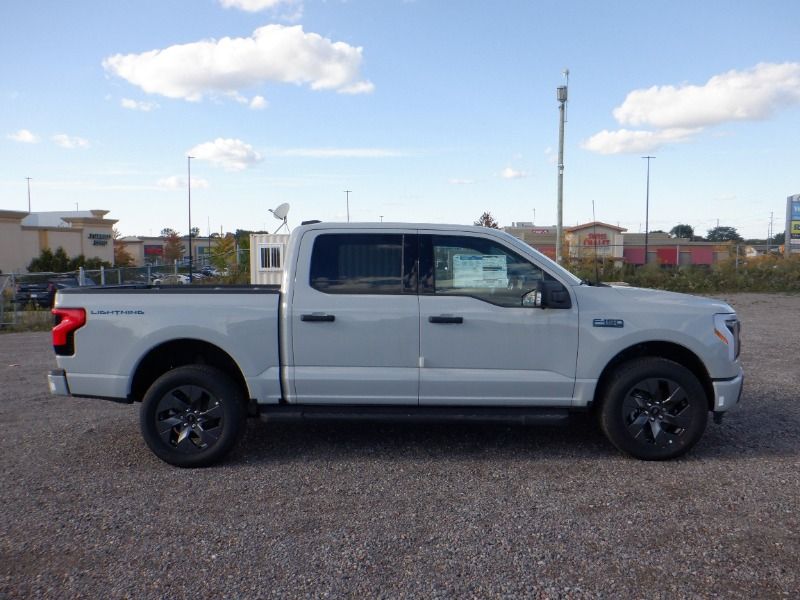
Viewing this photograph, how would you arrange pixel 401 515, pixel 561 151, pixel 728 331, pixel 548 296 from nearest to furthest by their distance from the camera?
pixel 401 515 → pixel 548 296 → pixel 728 331 → pixel 561 151

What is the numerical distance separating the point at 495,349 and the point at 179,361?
2641 mm

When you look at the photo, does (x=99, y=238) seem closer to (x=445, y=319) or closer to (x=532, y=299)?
(x=445, y=319)

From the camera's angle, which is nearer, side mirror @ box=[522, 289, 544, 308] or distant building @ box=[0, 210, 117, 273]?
side mirror @ box=[522, 289, 544, 308]

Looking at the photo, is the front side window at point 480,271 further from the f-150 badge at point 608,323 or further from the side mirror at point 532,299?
the f-150 badge at point 608,323

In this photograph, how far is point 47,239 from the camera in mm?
46656

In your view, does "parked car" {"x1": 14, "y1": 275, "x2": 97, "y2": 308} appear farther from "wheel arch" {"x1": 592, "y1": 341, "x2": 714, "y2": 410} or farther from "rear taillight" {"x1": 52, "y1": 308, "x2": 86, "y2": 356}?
"wheel arch" {"x1": 592, "y1": 341, "x2": 714, "y2": 410}

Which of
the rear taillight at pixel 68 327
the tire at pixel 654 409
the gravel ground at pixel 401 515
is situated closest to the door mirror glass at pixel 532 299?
the tire at pixel 654 409

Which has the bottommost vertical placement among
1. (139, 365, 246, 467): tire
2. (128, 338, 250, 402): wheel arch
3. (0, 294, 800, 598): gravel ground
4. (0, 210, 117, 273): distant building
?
(0, 294, 800, 598): gravel ground

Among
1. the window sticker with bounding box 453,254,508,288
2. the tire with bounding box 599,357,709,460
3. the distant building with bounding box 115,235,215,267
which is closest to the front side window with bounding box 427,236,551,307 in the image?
the window sticker with bounding box 453,254,508,288

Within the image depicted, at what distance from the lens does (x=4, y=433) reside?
6551 millimetres

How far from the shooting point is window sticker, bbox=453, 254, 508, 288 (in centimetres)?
553

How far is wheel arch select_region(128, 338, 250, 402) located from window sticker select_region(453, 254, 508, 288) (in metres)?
1.95

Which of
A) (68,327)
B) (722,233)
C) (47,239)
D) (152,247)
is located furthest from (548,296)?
(722,233)

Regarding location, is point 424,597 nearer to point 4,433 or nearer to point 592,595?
point 592,595
